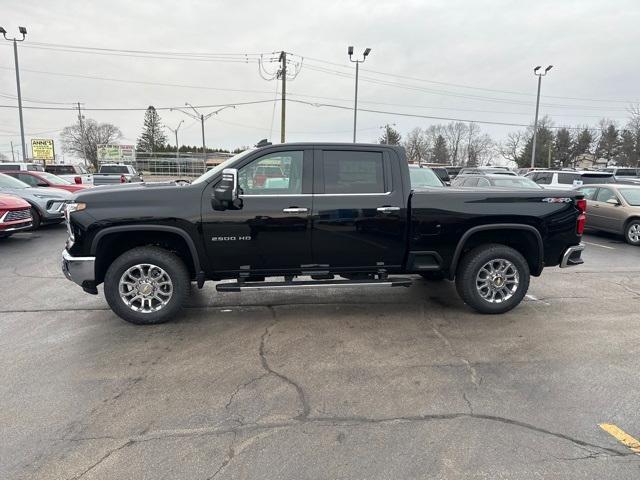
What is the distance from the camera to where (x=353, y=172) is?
5.02m

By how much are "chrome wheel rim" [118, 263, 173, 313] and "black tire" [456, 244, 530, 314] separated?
343cm

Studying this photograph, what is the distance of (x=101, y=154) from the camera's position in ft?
194

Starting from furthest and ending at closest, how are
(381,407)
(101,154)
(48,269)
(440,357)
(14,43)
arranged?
(101,154), (14,43), (48,269), (440,357), (381,407)

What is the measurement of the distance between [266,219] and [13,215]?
800cm

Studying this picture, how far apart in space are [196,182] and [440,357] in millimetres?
3192

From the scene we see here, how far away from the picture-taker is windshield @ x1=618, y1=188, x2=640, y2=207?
1091cm

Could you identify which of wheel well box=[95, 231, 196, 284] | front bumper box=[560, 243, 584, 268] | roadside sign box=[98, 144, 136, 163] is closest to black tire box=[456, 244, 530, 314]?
front bumper box=[560, 243, 584, 268]

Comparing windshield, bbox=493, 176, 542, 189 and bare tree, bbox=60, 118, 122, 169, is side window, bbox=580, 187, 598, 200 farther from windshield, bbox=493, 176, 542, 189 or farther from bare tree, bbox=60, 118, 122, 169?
bare tree, bbox=60, 118, 122, 169

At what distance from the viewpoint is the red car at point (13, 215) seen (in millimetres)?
9516

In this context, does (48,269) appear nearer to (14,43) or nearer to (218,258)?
(218,258)

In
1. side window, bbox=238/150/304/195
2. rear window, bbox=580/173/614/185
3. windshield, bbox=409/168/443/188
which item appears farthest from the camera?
rear window, bbox=580/173/614/185

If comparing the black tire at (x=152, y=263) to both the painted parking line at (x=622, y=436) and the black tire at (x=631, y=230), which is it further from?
the black tire at (x=631, y=230)

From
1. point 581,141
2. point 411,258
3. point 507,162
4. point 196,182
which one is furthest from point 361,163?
point 507,162

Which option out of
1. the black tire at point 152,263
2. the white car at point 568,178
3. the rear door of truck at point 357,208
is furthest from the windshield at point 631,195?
the black tire at point 152,263
